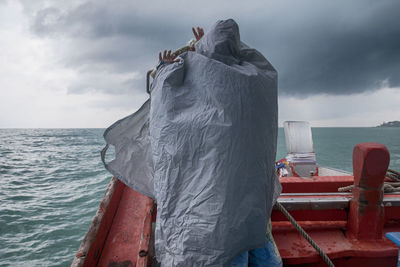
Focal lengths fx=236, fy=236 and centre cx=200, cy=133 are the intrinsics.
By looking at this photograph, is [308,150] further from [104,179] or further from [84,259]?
[104,179]

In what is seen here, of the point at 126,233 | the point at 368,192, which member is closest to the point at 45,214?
the point at 126,233

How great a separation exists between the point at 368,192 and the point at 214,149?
1854 mm

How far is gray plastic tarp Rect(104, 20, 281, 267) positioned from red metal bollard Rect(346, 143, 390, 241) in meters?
1.27

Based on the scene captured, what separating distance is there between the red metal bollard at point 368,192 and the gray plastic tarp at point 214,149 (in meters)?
1.27

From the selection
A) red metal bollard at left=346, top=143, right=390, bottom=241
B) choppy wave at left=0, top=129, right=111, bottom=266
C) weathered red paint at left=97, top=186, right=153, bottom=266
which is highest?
red metal bollard at left=346, top=143, right=390, bottom=241

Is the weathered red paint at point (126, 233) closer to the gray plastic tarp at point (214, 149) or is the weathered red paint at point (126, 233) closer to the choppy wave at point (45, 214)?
the gray plastic tarp at point (214, 149)

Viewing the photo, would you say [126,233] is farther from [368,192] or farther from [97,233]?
[368,192]

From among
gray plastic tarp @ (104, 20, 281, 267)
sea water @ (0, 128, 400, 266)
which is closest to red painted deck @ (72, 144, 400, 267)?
gray plastic tarp @ (104, 20, 281, 267)

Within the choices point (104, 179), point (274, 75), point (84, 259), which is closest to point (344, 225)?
point (274, 75)

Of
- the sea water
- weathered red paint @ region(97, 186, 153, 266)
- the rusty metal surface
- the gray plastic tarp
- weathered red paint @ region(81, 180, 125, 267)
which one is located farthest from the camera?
the sea water

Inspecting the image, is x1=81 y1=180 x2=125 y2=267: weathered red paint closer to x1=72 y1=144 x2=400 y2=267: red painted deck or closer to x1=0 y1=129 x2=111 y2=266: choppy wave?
x1=72 y1=144 x2=400 y2=267: red painted deck

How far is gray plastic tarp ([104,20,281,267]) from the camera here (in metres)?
1.27

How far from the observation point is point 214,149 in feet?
4.33

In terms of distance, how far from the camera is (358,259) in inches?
88.4
